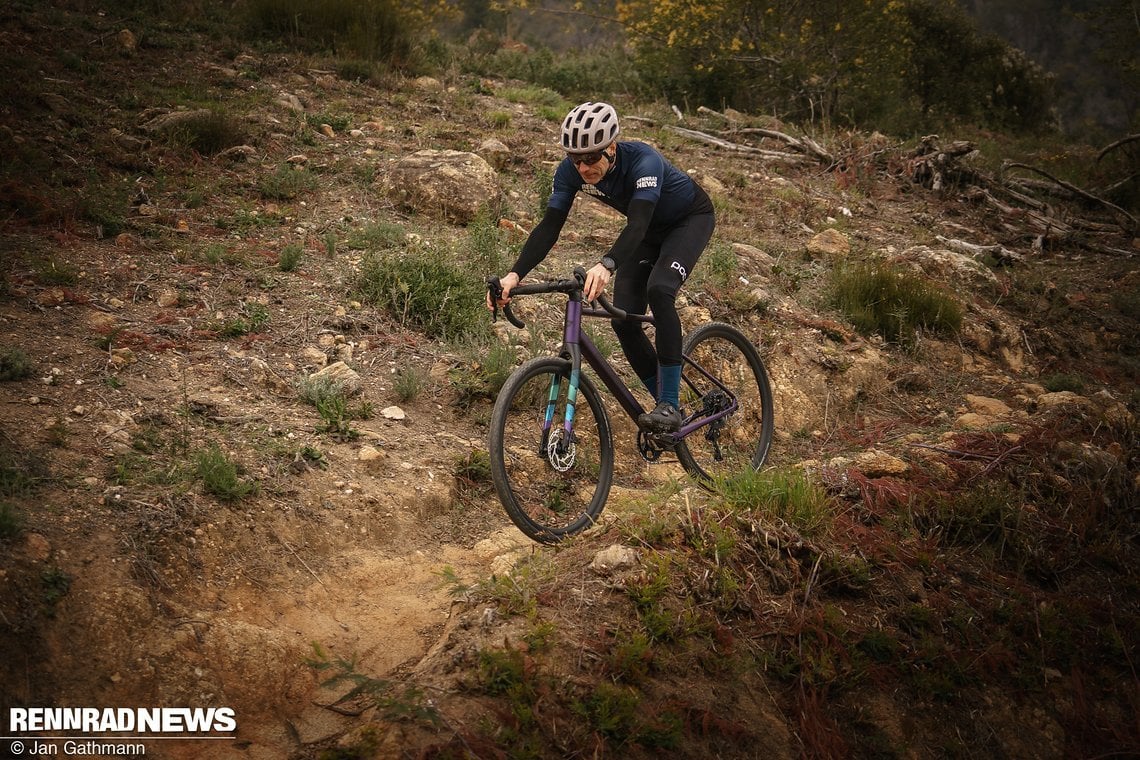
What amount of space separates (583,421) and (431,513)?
146 cm

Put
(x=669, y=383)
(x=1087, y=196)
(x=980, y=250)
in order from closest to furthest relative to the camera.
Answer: (x=669, y=383) < (x=980, y=250) < (x=1087, y=196)

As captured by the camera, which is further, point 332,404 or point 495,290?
point 332,404

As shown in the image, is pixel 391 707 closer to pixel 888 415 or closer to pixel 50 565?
pixel 50 565

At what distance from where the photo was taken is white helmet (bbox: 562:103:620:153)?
14.9ft

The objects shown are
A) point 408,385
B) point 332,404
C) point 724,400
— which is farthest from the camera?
point 724,400

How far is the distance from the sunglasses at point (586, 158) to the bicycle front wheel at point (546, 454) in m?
1.25

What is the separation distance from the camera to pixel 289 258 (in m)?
6.72

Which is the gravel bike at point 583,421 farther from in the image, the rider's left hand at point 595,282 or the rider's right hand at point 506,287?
the rider's left hand at point 595,282

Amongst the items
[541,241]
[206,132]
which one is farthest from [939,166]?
[206,132]

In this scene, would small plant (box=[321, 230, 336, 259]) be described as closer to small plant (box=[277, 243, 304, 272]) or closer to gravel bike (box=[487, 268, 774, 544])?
small plant (box=[277, 243, 304, 272])

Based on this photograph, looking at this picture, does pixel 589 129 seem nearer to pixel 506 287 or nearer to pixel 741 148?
pixel 506 287

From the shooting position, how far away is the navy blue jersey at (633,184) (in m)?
4.74

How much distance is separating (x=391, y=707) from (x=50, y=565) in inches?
67.1

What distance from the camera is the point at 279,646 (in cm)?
359
